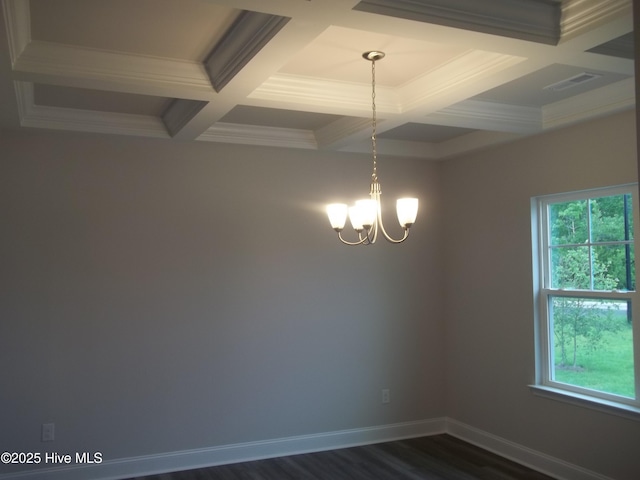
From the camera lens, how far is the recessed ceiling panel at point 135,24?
103 inches

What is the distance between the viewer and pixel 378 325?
532cm

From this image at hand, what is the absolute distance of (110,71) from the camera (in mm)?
3176

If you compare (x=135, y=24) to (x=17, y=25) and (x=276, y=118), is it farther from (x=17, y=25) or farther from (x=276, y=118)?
(x=276, y=118)

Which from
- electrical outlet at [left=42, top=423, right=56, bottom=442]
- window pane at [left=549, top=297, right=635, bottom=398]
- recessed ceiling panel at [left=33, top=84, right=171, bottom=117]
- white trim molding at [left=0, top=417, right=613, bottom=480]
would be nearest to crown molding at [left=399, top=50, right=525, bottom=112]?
recessed ceiling panel at [left=33, top=84, right=171, bottom=117]

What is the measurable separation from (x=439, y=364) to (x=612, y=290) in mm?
1905

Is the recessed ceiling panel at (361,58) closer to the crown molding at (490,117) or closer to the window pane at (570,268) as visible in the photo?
the crown molding at (490,117)

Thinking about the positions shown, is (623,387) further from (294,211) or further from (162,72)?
(162,72)

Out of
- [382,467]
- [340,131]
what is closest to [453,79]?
[340,131]

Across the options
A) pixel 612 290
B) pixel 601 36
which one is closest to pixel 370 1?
pixel 601 36

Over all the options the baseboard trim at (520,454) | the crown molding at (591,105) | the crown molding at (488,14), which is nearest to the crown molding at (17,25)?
the crown molding at (488,14)

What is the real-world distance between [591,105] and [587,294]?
1288mm

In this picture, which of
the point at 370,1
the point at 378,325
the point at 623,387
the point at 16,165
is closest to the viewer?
the point at 370,1

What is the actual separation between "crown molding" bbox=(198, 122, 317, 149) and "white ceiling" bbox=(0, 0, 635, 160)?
17mm

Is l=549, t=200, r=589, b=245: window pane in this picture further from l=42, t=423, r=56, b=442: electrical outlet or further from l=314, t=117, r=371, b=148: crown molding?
l=42, t=423, r=56, b=442: electrical outlet
